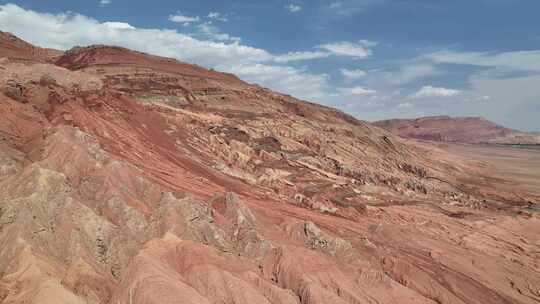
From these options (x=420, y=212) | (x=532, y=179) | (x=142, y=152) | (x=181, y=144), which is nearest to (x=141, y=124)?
(x=181, y=144)

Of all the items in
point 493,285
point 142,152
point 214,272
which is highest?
point 142,152

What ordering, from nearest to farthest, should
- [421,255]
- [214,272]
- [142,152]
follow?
[214,272] < [421,255] < [142,152]

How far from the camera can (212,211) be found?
28.9 m

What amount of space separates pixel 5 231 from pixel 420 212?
4257cm

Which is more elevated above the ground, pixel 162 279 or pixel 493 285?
pixel 162 279

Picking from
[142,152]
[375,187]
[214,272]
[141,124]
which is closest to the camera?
[214,272]

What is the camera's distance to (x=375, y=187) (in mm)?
60438

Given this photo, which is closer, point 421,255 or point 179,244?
point 179,244

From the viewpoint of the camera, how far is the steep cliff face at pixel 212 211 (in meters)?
20.5

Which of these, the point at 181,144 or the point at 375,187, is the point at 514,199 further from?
the point at 181,144

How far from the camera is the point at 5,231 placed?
65.4ft

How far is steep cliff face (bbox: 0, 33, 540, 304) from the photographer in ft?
67.3

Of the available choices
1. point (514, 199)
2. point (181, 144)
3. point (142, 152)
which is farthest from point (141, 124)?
point (514, 199)

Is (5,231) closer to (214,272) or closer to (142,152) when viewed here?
(214,272)
